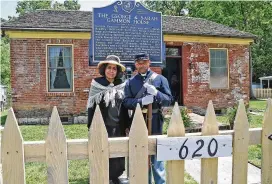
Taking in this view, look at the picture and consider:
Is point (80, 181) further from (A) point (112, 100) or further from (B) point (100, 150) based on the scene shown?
(B) point (100, 150)

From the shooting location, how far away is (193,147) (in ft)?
7.68

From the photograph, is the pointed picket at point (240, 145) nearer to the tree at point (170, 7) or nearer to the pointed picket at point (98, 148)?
the pointed picket at point (98, 148)

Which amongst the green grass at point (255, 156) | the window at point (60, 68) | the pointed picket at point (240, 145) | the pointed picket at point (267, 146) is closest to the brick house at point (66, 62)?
the window at point (60, 68)

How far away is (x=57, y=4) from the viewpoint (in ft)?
142

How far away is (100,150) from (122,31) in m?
2.32

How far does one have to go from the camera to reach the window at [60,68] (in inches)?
470

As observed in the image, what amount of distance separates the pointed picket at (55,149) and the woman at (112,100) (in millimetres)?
1374

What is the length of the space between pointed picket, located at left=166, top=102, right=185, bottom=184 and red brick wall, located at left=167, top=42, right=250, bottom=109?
11316 mm

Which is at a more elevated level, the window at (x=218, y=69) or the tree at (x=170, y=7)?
the tree at (x=170, y=7)

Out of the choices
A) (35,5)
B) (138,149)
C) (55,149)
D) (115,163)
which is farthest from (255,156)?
(35,5)

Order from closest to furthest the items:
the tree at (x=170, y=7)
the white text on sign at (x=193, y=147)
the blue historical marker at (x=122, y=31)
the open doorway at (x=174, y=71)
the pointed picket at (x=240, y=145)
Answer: the white text on sign at (x=193, y=147)
the pointed picket at (x=240, y=145)
the blue historical marker at (x=122, y=31)
the open doorway at (x=174, y=71)
the tree at (x=170, y=7)

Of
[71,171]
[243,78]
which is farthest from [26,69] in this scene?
[243,78]

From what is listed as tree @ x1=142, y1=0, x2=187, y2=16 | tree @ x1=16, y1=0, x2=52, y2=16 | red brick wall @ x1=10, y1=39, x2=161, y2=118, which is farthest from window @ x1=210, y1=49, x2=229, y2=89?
tree @ x1=16, y1=0, x2=52, y2=16

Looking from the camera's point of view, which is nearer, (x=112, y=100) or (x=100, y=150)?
(x=100, y=150)
